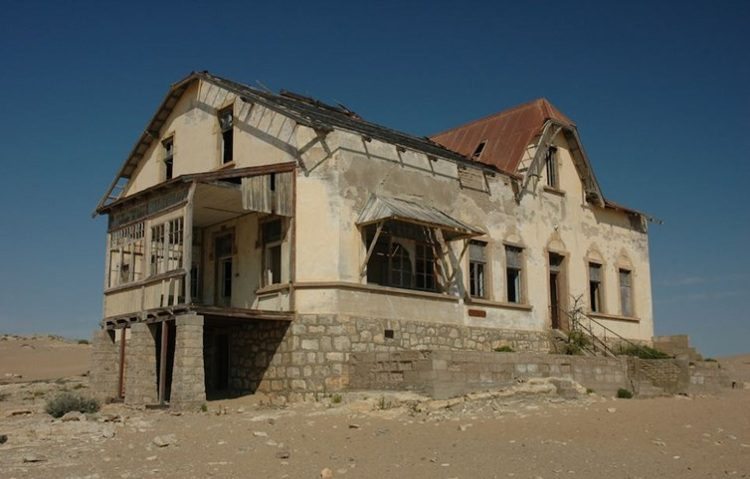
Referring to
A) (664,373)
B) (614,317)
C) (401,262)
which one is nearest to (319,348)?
(401,262)

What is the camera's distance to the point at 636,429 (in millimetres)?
14398

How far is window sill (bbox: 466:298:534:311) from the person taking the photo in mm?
22156

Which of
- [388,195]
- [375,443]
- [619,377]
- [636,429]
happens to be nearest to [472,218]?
[388,195]

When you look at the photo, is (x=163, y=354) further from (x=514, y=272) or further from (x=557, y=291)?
(x=557, y=291)

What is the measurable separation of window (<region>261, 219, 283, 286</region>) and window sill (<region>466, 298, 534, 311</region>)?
5.52m

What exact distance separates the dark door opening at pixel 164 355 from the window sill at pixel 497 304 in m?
8.15

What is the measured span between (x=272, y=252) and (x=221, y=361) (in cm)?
378

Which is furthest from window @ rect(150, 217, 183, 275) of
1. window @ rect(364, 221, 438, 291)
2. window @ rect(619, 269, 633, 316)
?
window @ rect(619, 269, 633, 316)

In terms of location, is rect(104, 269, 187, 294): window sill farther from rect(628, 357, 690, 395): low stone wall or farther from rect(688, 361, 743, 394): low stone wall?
rect(688, 361, 743, 394): low stone wall

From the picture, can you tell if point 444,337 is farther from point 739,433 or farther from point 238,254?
point 739,433

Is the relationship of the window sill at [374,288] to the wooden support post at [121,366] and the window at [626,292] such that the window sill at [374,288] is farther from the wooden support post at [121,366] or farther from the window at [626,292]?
the window at [626,292]

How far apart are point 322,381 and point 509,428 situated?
5.68 metres

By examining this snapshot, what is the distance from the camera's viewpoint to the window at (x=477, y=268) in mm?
22766

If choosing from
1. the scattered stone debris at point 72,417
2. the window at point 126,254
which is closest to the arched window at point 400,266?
the window at point 126,254
